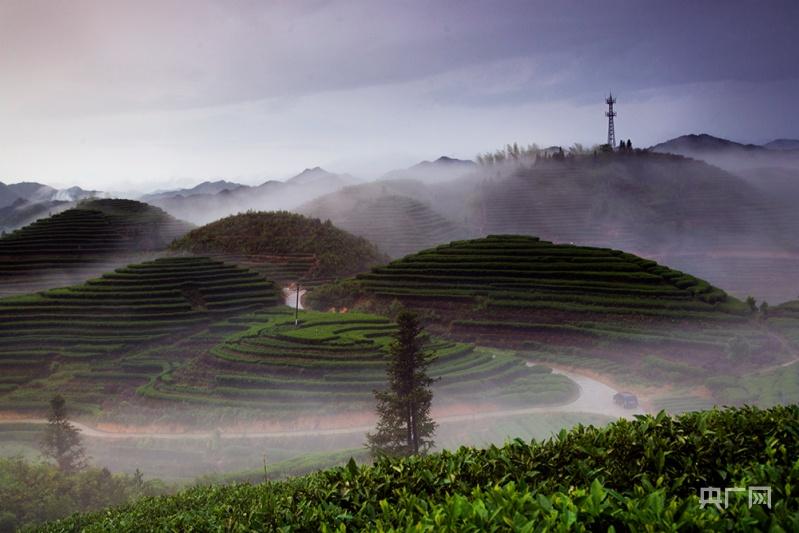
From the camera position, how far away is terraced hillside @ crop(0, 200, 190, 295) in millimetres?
29656

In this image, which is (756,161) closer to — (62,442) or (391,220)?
(391,220)

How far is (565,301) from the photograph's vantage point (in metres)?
24.8

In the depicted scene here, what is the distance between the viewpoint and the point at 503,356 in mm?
21547

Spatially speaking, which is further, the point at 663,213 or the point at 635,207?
the point at 635,207

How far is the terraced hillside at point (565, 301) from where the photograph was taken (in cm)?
2127

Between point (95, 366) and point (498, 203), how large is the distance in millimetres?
25300

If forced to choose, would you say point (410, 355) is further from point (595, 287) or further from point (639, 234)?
point (639, 234)

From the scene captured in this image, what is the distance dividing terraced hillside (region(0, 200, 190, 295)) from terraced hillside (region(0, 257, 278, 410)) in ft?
Result: 13.6

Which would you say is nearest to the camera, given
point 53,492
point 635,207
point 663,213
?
point 53,492

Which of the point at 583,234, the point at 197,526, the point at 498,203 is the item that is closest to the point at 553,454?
the point at 197,526

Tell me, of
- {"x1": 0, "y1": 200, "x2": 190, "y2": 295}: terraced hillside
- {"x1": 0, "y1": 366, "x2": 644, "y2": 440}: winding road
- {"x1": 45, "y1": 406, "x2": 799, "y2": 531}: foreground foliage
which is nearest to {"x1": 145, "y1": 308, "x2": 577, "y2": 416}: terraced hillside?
{"x1": 0, "y1": 366, "x2": 644, "y2": 440}: winding road

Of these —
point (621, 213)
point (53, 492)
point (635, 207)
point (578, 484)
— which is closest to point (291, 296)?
point (53, 492)

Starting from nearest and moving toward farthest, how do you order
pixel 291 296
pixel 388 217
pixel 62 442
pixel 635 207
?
pixel 62 442 → pixel 291 296 → pixel 635 207 → pixel 388 217

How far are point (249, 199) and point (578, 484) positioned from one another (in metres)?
50.7
